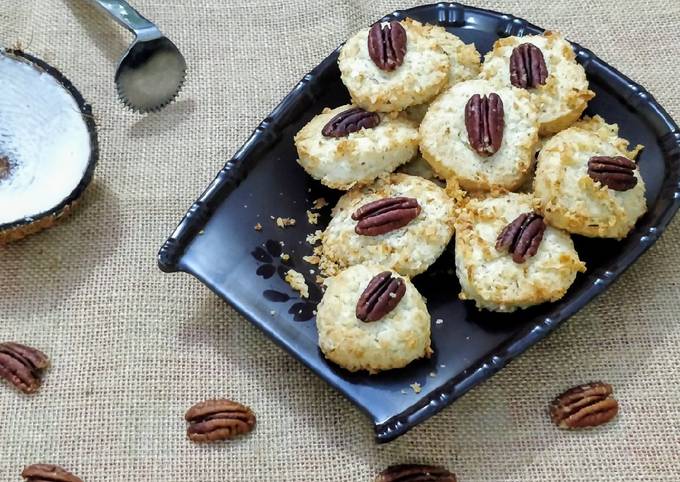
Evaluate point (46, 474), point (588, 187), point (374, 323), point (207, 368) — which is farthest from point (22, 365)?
point (588, 187)

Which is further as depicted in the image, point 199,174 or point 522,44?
point 199,174

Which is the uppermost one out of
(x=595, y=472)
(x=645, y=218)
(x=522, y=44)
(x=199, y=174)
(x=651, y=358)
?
(x=522, y=44)

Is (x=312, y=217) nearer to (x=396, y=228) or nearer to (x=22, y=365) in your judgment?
(x=396, y=228)

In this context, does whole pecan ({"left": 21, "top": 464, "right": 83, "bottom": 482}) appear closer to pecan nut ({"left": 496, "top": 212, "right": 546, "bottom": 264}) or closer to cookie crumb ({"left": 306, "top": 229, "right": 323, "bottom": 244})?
cookie crumb ({"left": 306, "top": 229, "right": 323, "bottom": 244})

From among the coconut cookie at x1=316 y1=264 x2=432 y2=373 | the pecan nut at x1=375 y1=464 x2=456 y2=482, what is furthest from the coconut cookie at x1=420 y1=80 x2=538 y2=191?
the pecan nut at x1=375 y1=464 x2=456 y2=482

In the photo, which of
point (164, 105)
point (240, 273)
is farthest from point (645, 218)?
point (164, 105)

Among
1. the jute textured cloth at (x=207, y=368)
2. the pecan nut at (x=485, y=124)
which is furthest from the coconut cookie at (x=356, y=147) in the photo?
the jute textured cloth at (x=207, y=368)

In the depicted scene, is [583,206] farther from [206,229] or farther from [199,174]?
[199,174]

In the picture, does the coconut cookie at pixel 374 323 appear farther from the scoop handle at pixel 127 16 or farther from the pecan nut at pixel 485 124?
the scoop handle at pixel 127 16
